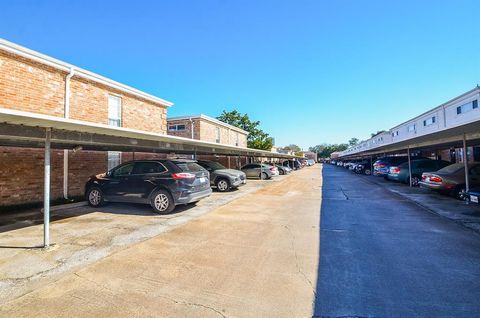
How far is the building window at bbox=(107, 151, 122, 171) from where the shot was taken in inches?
Answer: 490

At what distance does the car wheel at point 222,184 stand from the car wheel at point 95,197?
5690mm

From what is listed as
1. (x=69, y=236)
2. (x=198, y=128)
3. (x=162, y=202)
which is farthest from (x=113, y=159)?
(x=198, y=128)

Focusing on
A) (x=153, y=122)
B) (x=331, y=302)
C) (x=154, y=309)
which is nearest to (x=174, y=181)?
(x=154, y=309)

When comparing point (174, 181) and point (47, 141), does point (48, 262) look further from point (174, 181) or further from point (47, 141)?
point (174, 181)

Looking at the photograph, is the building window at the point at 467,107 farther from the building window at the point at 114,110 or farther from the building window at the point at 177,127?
the building window at the point at 114,110

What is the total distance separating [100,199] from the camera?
8.77 metres

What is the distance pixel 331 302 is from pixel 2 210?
9.93m

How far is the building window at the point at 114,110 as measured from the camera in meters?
12.6

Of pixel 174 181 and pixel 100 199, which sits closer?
pixel 174 181

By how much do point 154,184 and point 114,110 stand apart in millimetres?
6953

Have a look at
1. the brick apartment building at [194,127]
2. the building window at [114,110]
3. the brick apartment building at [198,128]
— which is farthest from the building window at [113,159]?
the brick apartment building at [194,127]

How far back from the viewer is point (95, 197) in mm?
8844

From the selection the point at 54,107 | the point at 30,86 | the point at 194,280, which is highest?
the point at 30,86

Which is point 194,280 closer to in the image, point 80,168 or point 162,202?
point 162,202
